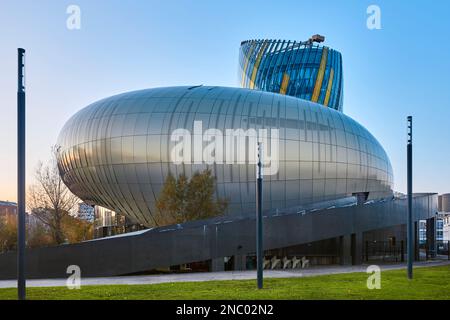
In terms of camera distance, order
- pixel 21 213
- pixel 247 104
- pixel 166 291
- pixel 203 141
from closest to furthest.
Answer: pixel 21 213 < pixel 166 291 < pixel 203 141 < pixel 247 104

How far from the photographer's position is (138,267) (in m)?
22.7

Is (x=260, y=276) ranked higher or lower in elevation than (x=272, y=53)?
lower

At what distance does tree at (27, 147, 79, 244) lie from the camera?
41969 mm

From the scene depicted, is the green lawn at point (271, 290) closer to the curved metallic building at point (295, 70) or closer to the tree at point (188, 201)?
the tree at point (188, 201)

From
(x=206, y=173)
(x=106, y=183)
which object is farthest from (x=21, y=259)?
(x=106, y=183)

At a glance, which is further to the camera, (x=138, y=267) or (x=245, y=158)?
(x=245, y=158)

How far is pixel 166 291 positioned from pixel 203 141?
28.5 metres

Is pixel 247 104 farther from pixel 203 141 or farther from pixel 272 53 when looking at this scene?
pixel 272 53

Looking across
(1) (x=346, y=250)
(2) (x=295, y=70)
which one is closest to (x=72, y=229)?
(1) (x=346, y=250)

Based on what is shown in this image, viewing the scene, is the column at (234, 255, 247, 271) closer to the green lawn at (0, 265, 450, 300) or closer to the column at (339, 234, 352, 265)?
the column at (339, 234, 352, 265)

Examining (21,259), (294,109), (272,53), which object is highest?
(272,53)

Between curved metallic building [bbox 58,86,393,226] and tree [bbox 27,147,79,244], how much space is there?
3954 mm

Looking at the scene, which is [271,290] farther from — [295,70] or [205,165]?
[295,70]

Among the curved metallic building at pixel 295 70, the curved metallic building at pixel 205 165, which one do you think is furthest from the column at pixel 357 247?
the curved metallic building at pixel 295 70
